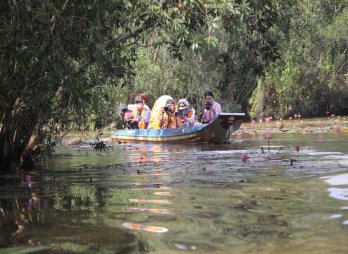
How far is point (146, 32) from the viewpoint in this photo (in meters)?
9.79

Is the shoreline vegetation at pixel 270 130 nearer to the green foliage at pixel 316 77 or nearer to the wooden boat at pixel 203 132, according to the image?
the wooden boat at pixel 203 132

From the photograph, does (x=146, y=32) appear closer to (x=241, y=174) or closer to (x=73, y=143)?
(x=241, y=174)

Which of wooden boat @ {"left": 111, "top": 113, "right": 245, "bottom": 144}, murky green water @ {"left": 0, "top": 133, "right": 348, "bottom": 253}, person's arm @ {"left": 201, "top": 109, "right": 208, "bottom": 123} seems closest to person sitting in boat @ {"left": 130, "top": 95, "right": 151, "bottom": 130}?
wooden boat @ {"left": 111, "top": 113, "right": 245, "bottom": 144}

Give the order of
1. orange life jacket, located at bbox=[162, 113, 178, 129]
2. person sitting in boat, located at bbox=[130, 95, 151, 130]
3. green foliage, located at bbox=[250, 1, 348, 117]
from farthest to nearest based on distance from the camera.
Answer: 1. green foliage, located at bbox=[250, 1, 348, 117]
2. person sitting in boat, located at bbox=[130, 95, 151, 130]
3. orange life jacket, located at bbox=[162, 113, 178, 129]

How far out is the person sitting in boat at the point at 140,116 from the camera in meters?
21.3

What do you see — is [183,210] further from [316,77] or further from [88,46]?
[316,77]

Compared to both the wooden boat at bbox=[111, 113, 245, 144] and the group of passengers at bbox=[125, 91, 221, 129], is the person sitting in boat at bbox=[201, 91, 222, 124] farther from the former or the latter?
the wooden boat at bbox=[111, 113, 245, 144]

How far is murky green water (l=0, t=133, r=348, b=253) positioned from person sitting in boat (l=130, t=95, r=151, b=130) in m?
11.0

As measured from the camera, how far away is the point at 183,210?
5859 millimetres

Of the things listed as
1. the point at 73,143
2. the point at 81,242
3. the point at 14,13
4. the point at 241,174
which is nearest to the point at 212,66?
the point at 73,143

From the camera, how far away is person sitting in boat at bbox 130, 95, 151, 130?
21344mm

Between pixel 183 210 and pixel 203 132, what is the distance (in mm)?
11496

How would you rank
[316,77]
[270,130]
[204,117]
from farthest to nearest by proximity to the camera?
[316,77], [270,130], [204,117]

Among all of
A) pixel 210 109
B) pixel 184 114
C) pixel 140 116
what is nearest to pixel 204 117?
pixel 210 109
